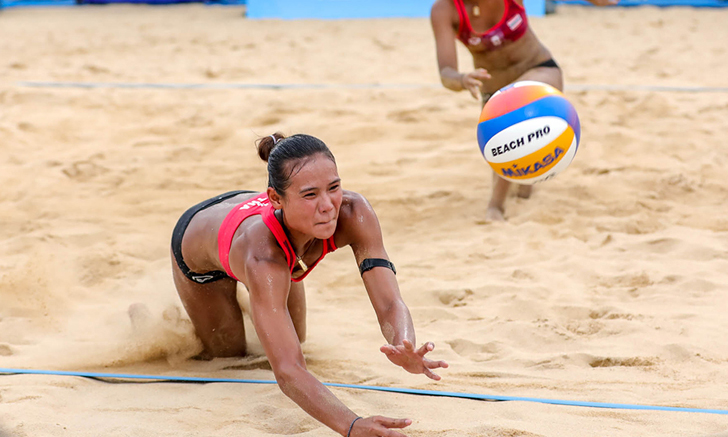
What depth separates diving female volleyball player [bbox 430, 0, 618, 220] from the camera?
13.3ft

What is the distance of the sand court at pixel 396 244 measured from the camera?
Answer: 252 centimetres

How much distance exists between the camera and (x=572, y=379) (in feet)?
8.63

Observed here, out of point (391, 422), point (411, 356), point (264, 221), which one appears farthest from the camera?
point (264, 221)

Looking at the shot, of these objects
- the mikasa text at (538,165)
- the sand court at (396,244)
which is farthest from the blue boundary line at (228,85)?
the mikasa text at (538,165)

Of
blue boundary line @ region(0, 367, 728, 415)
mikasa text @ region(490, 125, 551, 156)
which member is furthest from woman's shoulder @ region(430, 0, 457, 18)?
blue boundary line @ region(0, 367, 728, 415)

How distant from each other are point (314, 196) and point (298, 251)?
13.3 inches

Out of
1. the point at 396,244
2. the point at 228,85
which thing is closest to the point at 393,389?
the point at 396,244

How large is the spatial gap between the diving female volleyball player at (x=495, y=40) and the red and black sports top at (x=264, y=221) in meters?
1.75

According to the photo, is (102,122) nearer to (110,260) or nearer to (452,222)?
(110,260)

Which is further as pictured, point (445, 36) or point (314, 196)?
point (445, 36)

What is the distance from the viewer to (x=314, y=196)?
2188 mm

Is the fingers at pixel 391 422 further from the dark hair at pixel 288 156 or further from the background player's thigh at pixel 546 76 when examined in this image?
the background player's thigh at pixel 546 76

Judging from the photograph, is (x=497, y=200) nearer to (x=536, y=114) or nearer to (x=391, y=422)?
(x=536, y=114)

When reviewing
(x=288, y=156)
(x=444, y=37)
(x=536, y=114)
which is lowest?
(x=536, y=114)
